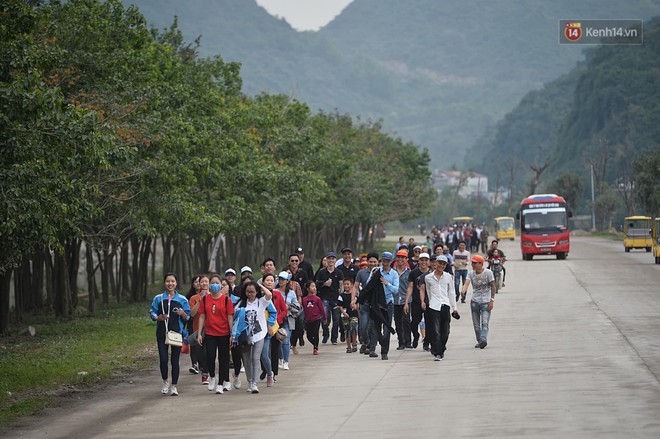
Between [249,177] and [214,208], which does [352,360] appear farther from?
[249,177]

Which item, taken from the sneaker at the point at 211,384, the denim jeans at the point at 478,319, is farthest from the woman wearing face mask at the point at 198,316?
the denim jeans at the point at 478,319

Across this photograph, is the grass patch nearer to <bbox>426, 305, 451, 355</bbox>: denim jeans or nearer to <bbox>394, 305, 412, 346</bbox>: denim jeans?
<bbox>394, 305, 412, 346</bbox>: denim jeans

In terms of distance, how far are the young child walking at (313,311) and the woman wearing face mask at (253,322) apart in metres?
4.73

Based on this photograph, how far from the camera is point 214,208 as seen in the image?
41.2 meters

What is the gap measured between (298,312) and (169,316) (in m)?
4.11

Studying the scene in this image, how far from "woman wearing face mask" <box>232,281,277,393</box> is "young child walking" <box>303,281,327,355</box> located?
4.73 metres

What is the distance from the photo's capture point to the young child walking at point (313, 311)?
2245cm

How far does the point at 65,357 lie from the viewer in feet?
76.0

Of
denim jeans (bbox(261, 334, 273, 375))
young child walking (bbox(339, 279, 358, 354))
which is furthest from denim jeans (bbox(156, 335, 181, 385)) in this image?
young child walking (bbox(339, 279, 358, 354))

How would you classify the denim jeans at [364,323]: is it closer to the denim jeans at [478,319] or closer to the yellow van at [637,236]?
the denim jeans at [478,319]

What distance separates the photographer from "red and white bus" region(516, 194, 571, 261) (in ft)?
205

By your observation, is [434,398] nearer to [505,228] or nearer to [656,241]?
[656,241]

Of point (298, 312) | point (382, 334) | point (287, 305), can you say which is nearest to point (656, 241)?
point (382, 334)

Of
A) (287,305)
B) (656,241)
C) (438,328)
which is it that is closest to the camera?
(287,305)
